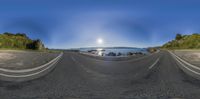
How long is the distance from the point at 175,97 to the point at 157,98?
0.90 m

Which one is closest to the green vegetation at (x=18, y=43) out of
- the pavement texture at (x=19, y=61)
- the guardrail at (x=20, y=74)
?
the pavement texture at (x=19, y=61)

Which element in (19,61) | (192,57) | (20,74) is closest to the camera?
(20,74)

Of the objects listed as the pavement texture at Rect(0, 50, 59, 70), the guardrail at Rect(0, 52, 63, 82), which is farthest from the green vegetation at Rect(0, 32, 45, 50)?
the guardrail at Rect(0, 52, 63, 82)

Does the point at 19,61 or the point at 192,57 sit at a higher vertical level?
the point at 192,57

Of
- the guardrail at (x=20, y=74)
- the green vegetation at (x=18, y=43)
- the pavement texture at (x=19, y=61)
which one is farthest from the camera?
the green vegetation at (x=18, y=43)

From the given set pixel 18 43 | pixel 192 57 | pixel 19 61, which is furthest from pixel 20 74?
pixel 18 43

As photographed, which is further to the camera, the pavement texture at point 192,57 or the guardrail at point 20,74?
the pavement texture at point 192,57

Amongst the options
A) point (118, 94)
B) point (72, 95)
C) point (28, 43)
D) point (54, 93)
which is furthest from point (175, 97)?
point (28, 43)

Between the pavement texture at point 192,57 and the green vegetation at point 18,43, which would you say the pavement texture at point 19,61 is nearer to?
the pavement texture at point 192,57

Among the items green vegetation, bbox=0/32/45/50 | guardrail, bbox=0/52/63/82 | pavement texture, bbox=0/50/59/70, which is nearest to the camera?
guardrail, bbox=0/52/63/82

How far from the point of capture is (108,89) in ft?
52.9

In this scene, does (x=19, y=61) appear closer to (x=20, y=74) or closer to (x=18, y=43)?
(x=20, y=74)

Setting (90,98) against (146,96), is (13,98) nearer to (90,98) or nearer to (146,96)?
(90,98)

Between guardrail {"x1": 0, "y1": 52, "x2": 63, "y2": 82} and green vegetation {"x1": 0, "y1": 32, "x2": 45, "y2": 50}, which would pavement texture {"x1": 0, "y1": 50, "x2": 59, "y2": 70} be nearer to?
guardrail {"x1": 0, "y1": 52, "x2": 63, "y2": 82}
